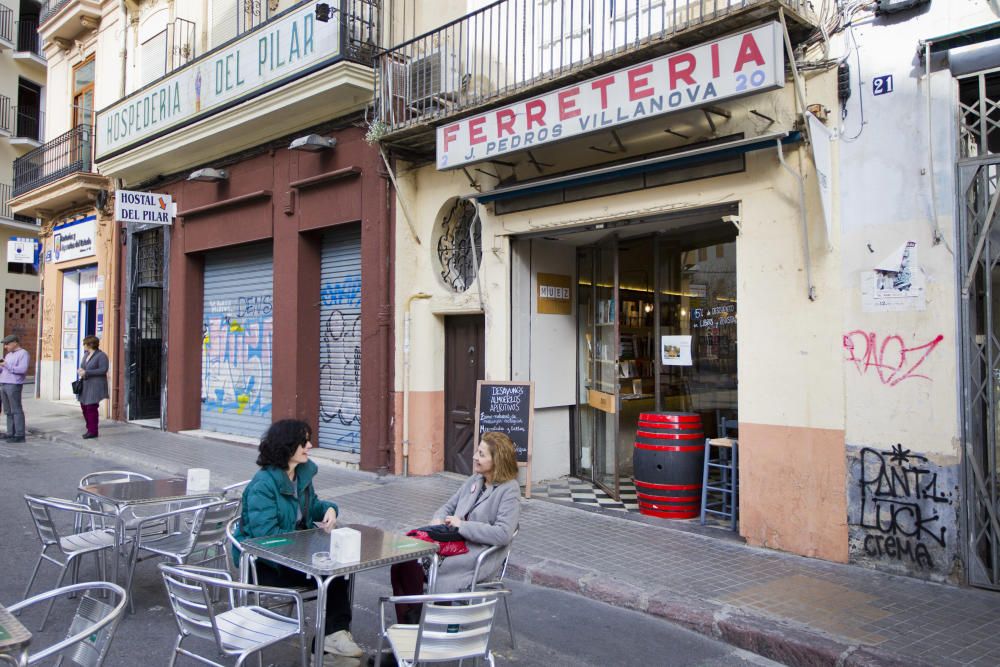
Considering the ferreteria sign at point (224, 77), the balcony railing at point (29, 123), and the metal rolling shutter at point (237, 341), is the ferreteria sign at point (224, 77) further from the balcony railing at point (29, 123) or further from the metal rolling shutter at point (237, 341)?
the balcony railing at point (29, 123)

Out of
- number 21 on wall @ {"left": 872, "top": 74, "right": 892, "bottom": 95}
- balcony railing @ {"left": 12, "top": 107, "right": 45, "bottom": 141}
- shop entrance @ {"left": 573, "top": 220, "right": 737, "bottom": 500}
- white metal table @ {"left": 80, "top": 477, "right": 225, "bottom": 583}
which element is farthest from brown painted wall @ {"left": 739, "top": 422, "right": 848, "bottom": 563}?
balcony railing @ {"left": 12, "top": 107, "right": 45, "bottom": 141}

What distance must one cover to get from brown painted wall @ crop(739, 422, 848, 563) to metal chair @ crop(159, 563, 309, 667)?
448 cm

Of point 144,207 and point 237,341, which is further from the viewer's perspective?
point 144,207

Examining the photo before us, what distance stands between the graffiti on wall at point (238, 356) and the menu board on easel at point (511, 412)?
5306 mm

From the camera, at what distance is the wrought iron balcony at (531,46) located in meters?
6.62

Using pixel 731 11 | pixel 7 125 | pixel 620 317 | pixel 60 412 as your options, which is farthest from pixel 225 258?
pixel 7 125

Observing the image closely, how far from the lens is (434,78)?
944 cm

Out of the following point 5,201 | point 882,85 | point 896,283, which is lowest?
point 896,283

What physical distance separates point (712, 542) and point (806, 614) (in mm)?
1801

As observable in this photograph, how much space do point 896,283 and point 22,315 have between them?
100ft

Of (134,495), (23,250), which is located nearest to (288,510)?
(134,495)

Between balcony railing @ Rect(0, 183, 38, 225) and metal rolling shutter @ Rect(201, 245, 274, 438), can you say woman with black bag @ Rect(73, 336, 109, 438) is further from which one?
balcony railing @ Rect(0, 183, 38, 225)

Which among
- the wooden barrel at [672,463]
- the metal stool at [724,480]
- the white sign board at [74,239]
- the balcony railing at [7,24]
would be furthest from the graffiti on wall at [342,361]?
the balcony railing at [7,24]

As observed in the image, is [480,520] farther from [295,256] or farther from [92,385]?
[92,385]
